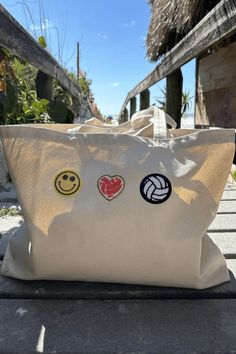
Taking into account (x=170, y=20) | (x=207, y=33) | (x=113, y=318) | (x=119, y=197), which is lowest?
(x=113, y=318)

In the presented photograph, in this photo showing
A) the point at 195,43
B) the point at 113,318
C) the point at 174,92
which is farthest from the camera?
the point at 174,92

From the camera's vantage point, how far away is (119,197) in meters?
0.69

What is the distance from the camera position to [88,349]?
1.88 feet

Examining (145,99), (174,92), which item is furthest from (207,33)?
(145,99)

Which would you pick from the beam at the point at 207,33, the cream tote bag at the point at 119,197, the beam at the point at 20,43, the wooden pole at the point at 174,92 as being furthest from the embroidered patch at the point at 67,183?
the wooden pole at the point at 174,92

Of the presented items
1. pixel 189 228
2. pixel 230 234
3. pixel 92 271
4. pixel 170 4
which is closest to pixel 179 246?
pixel 189 228

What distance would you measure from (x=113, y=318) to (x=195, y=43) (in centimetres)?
184

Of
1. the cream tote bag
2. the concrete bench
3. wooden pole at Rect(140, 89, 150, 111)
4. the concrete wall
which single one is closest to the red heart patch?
the cream tote bag

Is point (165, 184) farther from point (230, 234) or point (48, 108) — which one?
point (48, 108)

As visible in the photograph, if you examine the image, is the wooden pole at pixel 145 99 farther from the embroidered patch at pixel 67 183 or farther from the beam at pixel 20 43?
the embroidered patch at pixel 67 183

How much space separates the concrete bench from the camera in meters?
0.59

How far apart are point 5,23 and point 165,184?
3.39ft

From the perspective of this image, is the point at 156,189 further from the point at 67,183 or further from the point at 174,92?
the point at 174,92

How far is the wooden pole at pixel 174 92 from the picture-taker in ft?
11.3
